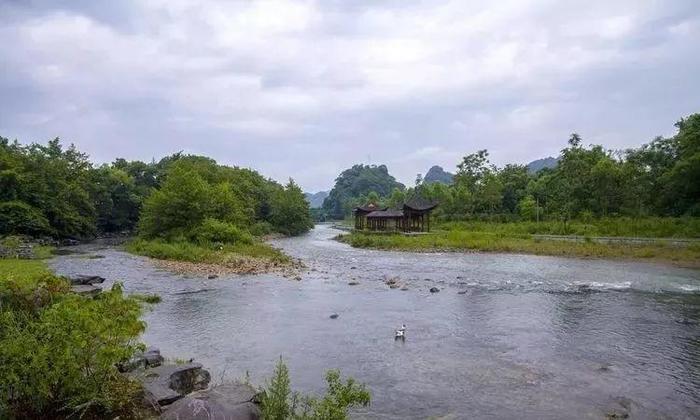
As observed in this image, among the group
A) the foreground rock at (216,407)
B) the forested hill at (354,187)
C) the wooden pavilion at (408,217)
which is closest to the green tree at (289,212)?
the wooden pavilion at (408,217)

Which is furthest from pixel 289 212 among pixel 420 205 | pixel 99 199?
pixel 99 199

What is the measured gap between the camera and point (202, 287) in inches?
866

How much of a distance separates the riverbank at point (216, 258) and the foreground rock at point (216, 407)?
18.3 m

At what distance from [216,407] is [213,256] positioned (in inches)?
1037

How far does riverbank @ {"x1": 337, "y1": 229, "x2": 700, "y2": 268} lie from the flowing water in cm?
839

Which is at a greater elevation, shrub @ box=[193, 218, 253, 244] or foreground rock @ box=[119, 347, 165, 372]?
shrub @ box=[193, 218, 253, 244]

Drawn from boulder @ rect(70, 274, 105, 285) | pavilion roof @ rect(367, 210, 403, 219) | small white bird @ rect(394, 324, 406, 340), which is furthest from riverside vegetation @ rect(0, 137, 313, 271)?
small white bird @ rect(394, 324, 406, 340)

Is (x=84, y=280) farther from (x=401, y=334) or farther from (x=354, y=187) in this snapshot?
(x=354, y=187)

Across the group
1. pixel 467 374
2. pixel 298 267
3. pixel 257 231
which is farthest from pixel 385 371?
pixel 257 231

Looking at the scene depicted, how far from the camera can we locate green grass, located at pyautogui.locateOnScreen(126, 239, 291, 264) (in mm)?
32250

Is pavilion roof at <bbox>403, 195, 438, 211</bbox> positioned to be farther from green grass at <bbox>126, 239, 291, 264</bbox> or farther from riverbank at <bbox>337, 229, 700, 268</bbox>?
green grass at <bbox>126, 239, 291, 264</bbox>

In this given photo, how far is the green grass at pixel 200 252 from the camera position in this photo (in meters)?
32.2

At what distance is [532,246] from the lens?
4062 cm

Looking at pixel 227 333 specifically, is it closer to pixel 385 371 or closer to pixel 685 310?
pixel 385 371
